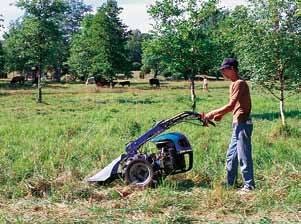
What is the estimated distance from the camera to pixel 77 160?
843 cm

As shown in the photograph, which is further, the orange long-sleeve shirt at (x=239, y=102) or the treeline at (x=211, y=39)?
the treeline at (x=211, y=39)

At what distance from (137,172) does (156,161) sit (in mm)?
337

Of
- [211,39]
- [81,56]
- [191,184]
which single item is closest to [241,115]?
[191,184]

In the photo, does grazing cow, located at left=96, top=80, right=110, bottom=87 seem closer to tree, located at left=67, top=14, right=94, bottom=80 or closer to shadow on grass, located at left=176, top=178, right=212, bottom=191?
tree, located at left=67, top=14, right=94, bottom=80

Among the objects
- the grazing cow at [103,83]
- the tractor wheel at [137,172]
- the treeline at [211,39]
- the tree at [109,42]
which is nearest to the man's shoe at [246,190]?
the tractor wheel at [137,172]

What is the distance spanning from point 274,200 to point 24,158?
447 centimetres

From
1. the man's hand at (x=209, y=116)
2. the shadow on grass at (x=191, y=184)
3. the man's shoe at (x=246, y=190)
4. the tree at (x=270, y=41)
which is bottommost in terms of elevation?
the shadow on grass at (x=191, y=184)

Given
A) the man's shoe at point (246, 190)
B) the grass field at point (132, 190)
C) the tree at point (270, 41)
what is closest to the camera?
the grass field at point (132, 190)

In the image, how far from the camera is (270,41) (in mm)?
14086

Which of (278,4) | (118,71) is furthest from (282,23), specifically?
(118,71)

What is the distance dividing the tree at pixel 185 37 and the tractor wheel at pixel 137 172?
1452 cm

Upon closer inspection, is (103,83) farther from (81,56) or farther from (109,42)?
(81,56)

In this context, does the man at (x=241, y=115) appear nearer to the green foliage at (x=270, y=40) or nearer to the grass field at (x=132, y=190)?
the grass field at (x=132, y=190)

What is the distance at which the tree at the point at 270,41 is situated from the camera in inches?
560
